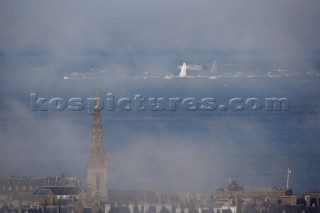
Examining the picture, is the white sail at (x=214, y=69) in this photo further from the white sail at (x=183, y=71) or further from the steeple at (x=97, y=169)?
the steeple at (x=97, y=169)

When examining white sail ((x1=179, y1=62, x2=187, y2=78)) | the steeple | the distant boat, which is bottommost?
the steeple

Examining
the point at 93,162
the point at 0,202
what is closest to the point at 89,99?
the point at 93,162

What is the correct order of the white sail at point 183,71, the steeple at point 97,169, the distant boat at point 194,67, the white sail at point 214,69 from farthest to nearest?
the distant boat at point 194,67
the white sail at point 214,69
the white sail at point 183,71
the steeple at point 97,169

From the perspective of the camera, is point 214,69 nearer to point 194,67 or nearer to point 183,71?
point 194,67

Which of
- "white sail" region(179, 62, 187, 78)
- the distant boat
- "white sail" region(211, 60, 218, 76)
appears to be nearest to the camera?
"white sail" region(179, 62, 187, 78)

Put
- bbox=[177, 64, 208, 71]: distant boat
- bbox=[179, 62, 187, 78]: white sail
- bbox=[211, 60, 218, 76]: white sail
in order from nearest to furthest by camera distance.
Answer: bbox=[179, 62, 187, 78]: white sail, bbox=[211, 60, 218, 76]: white sail, bbox=[177, 64, 208, 71]: distant boat

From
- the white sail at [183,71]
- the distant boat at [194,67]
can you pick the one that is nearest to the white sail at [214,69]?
the distant boat at [194,67]

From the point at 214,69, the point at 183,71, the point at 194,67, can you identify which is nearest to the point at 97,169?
the point at 183,71

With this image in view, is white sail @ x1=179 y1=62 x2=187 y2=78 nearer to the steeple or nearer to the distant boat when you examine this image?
the distant boat

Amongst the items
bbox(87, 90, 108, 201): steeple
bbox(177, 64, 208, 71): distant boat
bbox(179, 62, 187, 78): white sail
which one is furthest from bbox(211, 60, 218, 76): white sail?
bbox(87, 90, 108, 201): steeple

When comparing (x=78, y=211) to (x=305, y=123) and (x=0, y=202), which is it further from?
(x=305, y=123)

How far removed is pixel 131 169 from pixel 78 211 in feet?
15.2

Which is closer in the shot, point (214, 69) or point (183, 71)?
point (183, 71)

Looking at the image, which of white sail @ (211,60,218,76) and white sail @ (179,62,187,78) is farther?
white sail @ (211,60,218,76)
